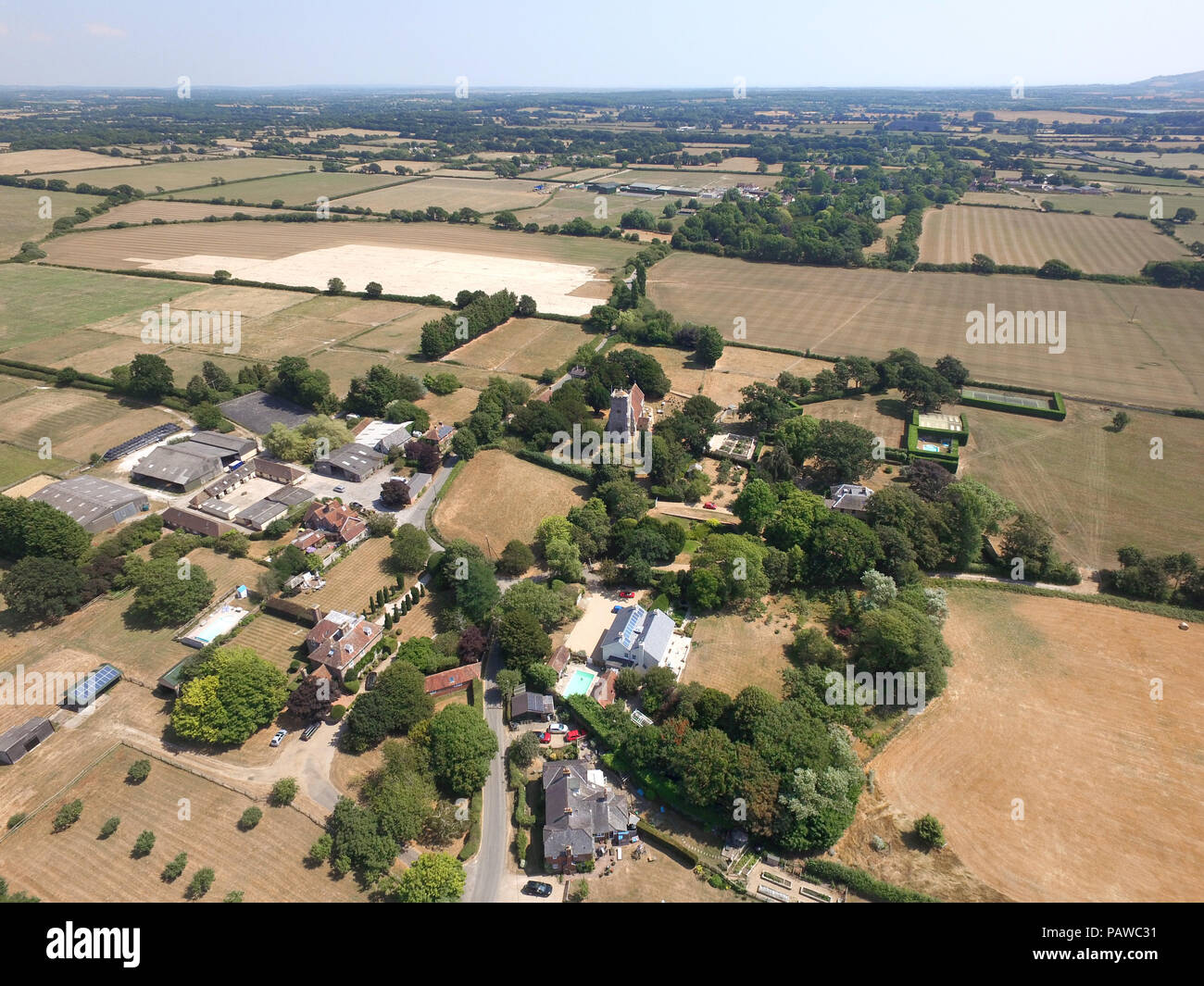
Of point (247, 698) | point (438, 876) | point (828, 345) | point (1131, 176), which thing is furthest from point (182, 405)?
point (1131, 176)

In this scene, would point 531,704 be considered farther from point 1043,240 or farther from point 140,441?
point 1043,240

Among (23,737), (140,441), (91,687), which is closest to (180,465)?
(140,441)

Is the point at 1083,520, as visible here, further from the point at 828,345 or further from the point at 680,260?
the point at 680,260

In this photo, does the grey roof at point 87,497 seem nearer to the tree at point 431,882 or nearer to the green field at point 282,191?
the tree at point 431,882

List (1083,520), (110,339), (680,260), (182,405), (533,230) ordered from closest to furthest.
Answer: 1. (1083,520)
2. (182,405)
3. (110,339)
4. (680,260)
5. (533,230)

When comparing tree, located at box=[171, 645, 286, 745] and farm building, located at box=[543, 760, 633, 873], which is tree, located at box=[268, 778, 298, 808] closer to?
tree, located at box=[171, 645, 286, 745]

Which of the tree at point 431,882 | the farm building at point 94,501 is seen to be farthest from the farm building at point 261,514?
the tree at point 431,882
